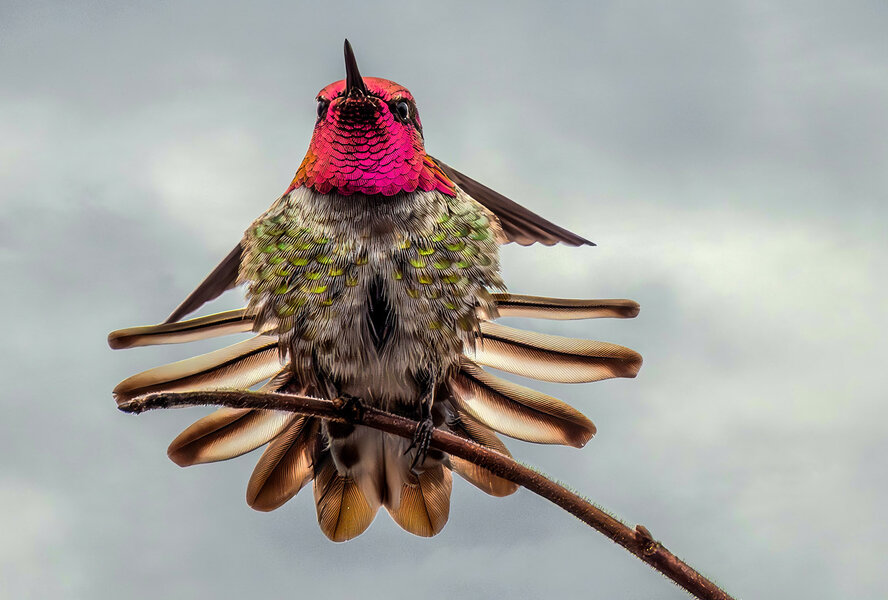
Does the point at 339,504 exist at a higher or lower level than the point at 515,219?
lower

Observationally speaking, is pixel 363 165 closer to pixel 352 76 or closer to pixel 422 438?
pixel 352 76

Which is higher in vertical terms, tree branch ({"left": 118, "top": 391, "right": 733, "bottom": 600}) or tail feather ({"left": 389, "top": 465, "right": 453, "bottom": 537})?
tail feather ({"left": 389, "top": 465, "right": 453, "bottom": 537})

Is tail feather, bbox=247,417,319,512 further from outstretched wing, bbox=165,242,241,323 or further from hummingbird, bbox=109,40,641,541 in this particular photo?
outstretched wing, bbox=165,242,241,323

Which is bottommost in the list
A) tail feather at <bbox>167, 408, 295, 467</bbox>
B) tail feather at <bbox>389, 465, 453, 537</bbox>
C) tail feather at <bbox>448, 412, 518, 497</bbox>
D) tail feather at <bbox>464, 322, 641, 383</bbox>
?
tail feather at <bbox>167, 408, 295, 467</bbox>

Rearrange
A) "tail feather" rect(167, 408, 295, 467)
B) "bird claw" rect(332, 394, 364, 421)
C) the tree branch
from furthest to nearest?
"tail feather" rect(167, 408, 295, 467), "bird claw" rect(332, 394, 364, 421), the tree branch

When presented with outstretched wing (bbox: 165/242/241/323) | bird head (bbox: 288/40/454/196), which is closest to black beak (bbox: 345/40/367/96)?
bird head (bbox: 288/40/454/196)

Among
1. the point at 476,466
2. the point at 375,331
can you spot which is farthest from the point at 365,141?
the point at 476,466
